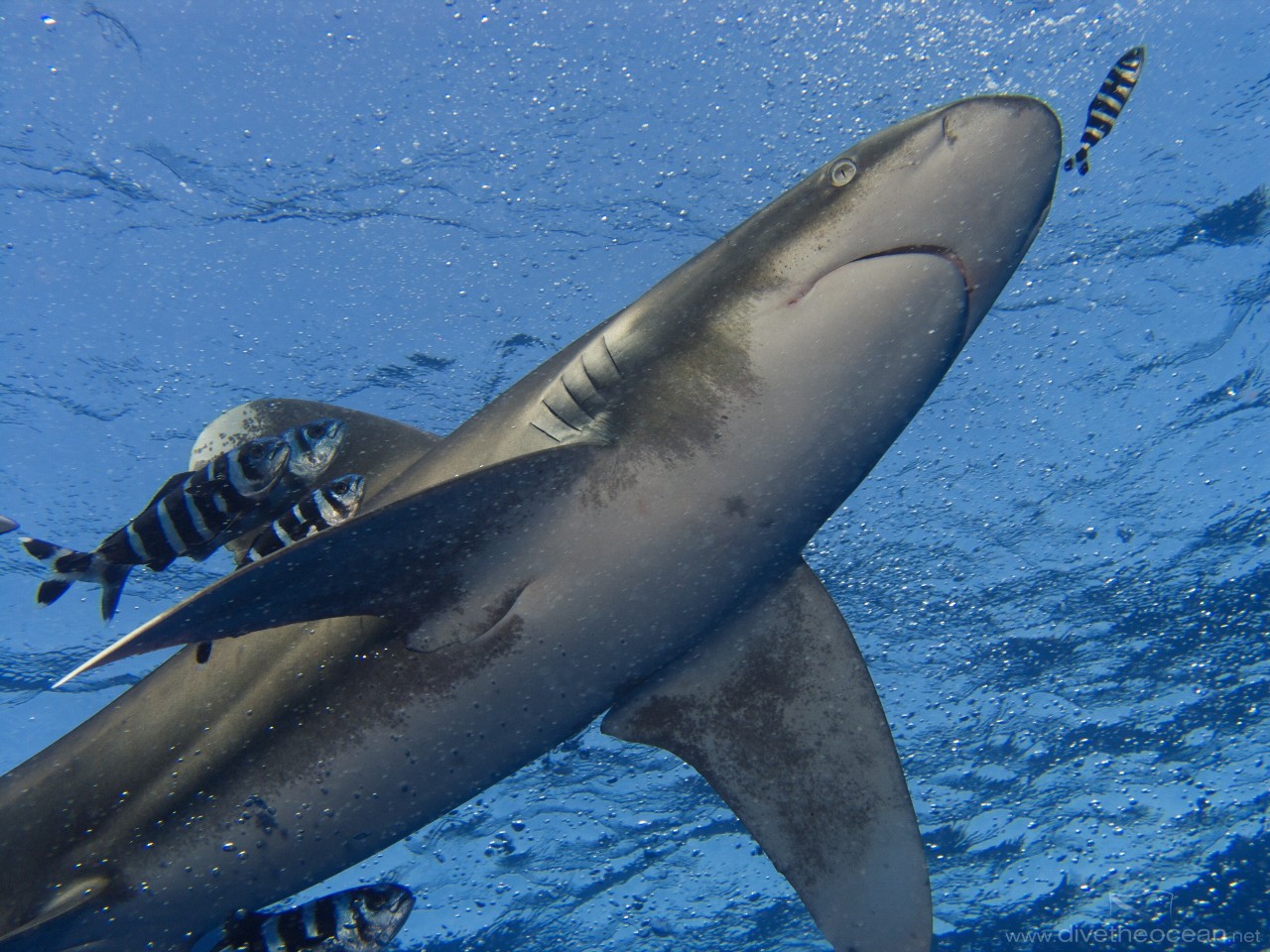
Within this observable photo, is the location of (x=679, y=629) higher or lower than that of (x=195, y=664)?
lower

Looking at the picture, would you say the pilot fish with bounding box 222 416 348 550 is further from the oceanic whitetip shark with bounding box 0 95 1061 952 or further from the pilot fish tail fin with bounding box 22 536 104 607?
the pilot fish tail fin with bounding box 22 536 104 607

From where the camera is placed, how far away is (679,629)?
10.9 feet

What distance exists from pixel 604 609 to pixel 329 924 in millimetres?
2377

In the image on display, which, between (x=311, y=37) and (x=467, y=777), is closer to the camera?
(x=467, y=777)

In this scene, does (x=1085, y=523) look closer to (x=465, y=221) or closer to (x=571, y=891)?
(x=465, y=221)

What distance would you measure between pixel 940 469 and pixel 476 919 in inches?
723

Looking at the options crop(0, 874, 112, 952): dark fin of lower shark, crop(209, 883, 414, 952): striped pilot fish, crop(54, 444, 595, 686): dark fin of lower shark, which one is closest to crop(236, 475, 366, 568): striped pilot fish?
crop(54, 444, 595, 686): dark fin of lower shark

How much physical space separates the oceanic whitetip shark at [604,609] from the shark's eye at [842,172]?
2cm

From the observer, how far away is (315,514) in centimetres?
354

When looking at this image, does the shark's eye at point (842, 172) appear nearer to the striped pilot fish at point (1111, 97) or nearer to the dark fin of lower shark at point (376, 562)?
the dark fin of lower shark at point (376, 562)

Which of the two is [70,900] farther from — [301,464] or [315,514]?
[301,464]

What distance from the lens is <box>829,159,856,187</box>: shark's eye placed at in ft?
8.39

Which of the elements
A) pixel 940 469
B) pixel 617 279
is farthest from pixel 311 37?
pixel 940 469


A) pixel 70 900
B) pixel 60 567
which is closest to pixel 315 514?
pixel 60 567
